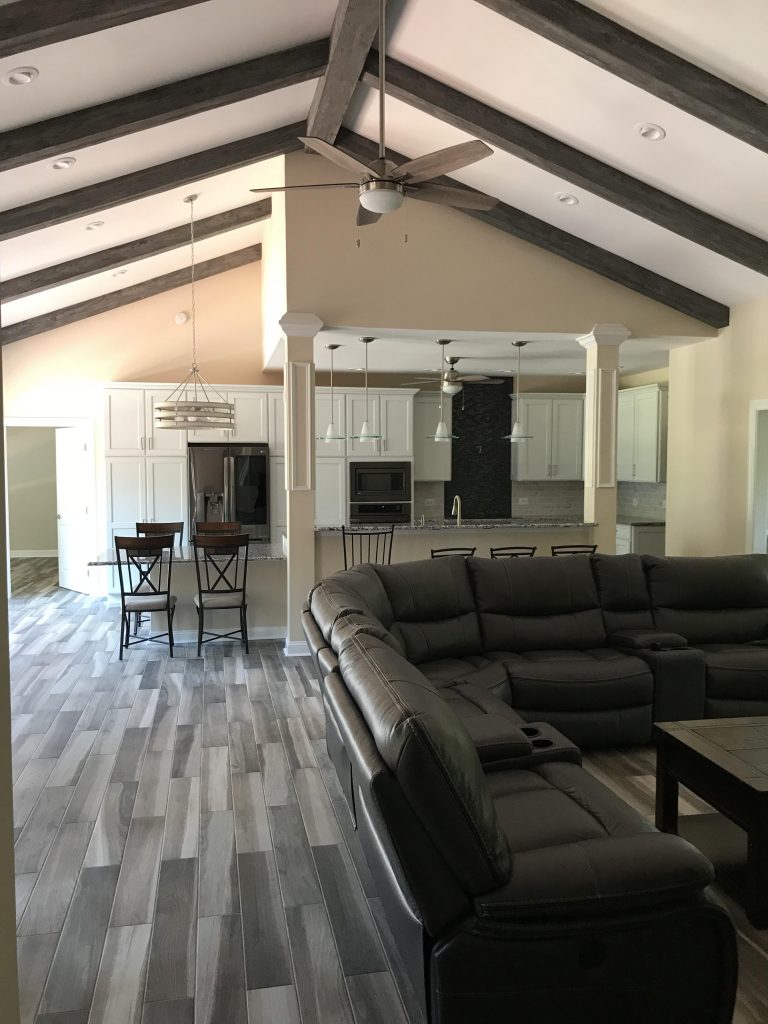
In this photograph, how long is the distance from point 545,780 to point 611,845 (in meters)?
0.66

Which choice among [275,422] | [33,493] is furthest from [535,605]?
[33,493]

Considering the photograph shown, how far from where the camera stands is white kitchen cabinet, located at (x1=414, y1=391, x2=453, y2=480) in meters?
9.77

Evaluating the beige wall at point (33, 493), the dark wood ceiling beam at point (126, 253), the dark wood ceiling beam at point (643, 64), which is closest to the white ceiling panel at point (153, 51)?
the dark wood ceiling beam at point (643, 64)

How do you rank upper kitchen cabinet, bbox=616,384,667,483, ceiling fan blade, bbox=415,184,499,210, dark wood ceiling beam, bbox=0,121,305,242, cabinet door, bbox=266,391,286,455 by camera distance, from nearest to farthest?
ceiling fan blade, bbox=415,184,499,210, dark wood ceiling beam, bbox=0,121,305,242, upper kitchen cabinet, bbox=616,384,667,483, cabinet door, bbox=266,391,286,455

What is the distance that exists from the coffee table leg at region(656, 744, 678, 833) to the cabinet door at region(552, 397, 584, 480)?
7378 millimetres

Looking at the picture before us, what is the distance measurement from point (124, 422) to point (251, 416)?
1.38 metres

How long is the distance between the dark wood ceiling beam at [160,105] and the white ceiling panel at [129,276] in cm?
300

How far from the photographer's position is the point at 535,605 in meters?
4.46

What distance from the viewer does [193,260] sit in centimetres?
805

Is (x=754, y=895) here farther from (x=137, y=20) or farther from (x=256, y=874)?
(x=137, y=20)

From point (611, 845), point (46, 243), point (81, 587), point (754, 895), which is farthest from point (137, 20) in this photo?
point (81, 587)

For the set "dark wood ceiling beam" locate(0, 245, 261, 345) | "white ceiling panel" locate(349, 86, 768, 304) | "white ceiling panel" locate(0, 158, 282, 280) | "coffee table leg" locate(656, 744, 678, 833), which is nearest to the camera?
"coffee table leg" locate(656, 744, 678, 833)

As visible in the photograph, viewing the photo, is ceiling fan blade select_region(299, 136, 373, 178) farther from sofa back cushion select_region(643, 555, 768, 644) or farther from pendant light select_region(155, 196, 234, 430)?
sofa back cushion select_region(643, 555, 768, 644)

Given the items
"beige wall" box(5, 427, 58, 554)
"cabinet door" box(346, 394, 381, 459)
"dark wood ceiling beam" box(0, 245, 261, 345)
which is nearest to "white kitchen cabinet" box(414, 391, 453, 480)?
"cabinet door" box(346, 394, 381, 459)
